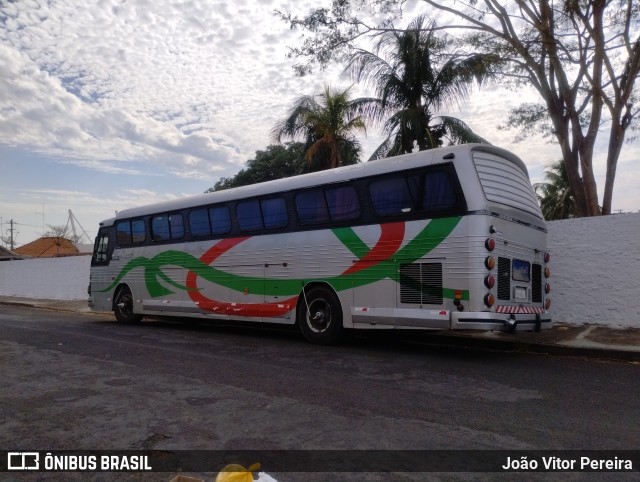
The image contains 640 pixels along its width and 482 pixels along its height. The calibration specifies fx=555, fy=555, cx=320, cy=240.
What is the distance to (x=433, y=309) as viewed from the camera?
8469 mm

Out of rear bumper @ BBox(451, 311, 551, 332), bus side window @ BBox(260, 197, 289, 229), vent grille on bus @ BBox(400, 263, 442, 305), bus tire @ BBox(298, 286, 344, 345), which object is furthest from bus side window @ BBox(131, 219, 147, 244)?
rear bumper @ BBox(451, 311, 551, 332)

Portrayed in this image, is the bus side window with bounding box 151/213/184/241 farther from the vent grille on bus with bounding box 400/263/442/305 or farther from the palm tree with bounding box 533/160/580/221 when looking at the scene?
the palm tree with bounding box 533/160/580/221

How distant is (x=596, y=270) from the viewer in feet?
34.1

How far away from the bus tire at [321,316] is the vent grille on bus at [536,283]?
128 inches

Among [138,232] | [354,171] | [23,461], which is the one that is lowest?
[23,461]

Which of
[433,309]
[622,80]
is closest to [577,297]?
[433,309]

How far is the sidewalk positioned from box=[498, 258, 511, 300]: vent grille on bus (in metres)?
1.28

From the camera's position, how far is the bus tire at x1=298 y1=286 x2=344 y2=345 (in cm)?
992

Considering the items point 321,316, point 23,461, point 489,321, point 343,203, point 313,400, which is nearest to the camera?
point 23,461

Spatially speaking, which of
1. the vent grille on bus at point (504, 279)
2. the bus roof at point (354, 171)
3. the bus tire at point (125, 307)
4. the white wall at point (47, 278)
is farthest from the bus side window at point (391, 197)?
the white wall at point (47, 278)

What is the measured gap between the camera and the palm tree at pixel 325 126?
806 inches

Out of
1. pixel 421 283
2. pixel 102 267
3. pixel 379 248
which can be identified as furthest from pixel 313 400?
pixel 102 267

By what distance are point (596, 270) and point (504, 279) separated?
10.1ft

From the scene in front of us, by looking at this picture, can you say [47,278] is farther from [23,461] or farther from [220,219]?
[23,461]
